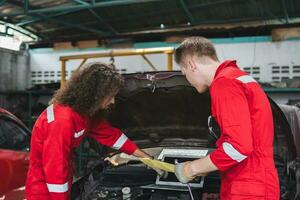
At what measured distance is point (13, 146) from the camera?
14.0ft

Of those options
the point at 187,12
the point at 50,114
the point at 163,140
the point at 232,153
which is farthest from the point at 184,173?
the point at 187,12

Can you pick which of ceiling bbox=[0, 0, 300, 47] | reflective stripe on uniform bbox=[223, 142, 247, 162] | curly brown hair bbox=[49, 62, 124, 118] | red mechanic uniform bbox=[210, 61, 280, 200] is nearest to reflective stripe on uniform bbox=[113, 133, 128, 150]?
curly brown hair bbox=[49, 62, 124, 118]

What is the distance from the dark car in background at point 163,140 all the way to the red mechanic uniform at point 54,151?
419 millimetres

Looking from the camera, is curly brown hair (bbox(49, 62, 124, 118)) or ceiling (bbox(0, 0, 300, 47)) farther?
ceiling (bbox(0, 0, 300, 47))

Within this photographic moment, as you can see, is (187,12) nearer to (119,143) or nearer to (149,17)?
(149,17)

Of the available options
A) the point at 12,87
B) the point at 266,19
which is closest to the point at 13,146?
the point at 12,87

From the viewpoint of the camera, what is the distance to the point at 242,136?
1.86 meters

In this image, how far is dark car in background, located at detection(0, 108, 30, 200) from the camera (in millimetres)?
3774

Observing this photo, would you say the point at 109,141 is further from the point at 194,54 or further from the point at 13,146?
the point at 13,146

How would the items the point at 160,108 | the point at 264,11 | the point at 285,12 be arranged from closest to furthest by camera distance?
the point at 160,108
the point at 285,12
the point at 264,11

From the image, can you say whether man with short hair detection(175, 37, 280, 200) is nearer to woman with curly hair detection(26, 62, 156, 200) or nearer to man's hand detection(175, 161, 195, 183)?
man's hand detection(175, 161, 195, 183)

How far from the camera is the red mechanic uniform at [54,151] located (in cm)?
227

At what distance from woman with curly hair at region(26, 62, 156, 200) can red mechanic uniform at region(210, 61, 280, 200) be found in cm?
76

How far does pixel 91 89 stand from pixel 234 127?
965 mm
